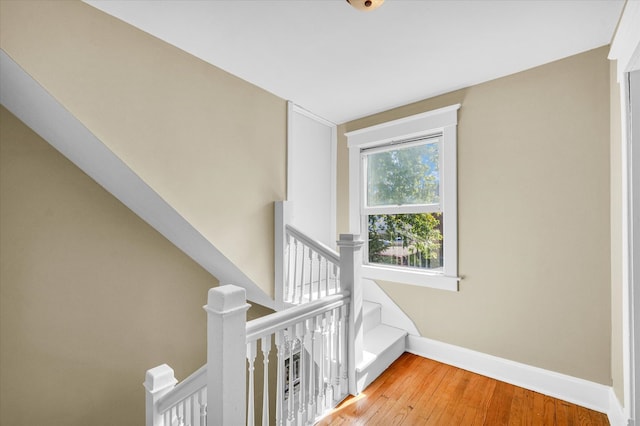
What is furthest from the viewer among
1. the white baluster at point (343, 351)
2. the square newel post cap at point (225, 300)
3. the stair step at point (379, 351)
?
the stair step at point (379, 351)

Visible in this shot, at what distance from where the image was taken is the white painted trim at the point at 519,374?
72.7 inches

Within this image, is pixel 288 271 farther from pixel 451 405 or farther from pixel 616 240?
pixel 616 240

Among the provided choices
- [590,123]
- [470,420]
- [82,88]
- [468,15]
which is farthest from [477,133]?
[82,88]

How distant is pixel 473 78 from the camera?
2.26 meters

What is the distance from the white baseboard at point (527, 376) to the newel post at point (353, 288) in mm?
848

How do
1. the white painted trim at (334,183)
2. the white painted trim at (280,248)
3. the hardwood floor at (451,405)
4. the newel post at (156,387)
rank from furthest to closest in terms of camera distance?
the white painted trim at (334,183), the white painted trim at (280,248), the hardwood floor at (451,405), the newel post at (156,387)

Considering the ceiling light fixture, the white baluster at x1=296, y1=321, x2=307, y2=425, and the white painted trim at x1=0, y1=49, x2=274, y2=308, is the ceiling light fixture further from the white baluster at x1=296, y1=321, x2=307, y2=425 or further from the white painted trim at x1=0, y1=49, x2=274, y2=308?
the white baluster at x1=296, y1=321, x2=307, y2=425

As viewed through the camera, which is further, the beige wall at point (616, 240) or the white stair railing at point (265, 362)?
the beige wall at point (616, 240)

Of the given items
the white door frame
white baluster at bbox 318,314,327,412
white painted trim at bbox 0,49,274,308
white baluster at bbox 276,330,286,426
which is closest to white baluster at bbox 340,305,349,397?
white baluster at bbox 318,314,327,412

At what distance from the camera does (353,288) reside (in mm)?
1999

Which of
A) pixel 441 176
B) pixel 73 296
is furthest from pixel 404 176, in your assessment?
pixel 73 296

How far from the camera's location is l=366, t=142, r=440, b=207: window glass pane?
265cm

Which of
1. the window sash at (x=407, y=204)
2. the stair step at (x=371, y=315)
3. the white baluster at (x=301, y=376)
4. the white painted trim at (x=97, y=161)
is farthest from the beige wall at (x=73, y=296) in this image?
the window sash at (x=407, y=204)

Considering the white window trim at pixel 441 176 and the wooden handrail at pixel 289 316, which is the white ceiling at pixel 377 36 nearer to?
the white window trim at pixel 441 176
